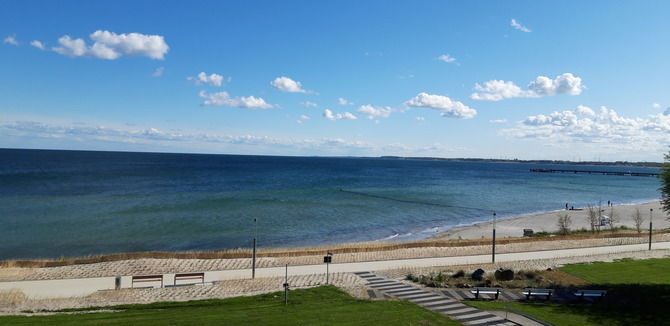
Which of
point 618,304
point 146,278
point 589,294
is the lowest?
point 146,278

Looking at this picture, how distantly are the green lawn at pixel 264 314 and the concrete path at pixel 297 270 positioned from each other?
494 centimetres

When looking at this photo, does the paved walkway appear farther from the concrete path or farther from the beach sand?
the beach sand

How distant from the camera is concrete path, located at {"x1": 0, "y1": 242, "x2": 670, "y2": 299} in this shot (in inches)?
779

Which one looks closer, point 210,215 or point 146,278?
point 146,278

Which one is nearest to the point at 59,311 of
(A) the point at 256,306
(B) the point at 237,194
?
(A) the point at 256,306

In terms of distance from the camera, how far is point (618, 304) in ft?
57.2

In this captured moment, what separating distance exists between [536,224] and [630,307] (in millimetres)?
34882

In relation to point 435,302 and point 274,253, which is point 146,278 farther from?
point 435,302

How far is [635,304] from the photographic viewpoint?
17375mm

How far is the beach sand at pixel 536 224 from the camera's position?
42812mm

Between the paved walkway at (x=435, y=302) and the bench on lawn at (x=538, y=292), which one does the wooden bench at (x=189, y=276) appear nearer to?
the paved walkway at (x=435, y=302)

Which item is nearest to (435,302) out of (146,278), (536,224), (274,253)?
(146,278)

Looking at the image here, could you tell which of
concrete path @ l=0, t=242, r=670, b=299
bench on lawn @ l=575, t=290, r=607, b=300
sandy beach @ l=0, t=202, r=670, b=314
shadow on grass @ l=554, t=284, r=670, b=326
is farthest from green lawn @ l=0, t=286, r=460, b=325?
bench on lawn @ l=575, t=290, r=607, b=300

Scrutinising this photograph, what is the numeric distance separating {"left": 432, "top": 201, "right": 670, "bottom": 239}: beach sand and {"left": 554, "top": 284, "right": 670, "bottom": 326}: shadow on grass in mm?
18983
